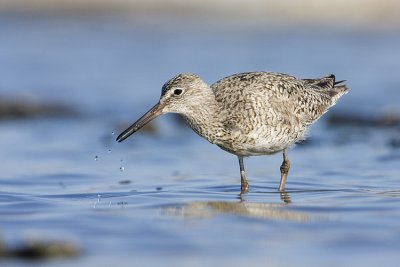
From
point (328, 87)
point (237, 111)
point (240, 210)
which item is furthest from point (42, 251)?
point (328, 87)

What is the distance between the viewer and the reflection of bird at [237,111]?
9664mm

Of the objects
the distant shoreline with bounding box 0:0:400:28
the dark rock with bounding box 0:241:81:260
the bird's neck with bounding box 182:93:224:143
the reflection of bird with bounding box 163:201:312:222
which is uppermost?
the distant shoreline with bounding box 0:0:400:28

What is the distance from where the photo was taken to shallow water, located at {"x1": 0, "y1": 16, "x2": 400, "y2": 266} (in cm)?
722

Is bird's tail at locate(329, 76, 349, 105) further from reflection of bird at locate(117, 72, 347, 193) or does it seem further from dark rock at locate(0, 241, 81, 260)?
dark rock at locate(0, 241, 81, 260)

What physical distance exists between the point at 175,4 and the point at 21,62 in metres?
10.0

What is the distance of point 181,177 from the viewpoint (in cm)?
1113

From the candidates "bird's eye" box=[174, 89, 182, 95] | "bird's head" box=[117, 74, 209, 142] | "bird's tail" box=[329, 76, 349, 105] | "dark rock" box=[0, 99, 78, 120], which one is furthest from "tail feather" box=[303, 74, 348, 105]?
"dark rock" box=[0, 99, 78, 120]

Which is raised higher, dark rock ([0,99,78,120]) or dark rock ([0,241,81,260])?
dark rock ([0,99,78,120])

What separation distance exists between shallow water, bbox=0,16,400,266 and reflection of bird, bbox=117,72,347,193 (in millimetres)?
602

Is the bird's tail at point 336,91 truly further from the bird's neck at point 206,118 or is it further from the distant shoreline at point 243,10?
the distant shoreline at point 243,10

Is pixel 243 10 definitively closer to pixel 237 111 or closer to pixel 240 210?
pixel 237 111

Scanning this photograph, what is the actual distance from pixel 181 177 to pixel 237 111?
5.63 ft

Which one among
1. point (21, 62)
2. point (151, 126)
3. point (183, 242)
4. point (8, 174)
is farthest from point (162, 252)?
point (21, 62)

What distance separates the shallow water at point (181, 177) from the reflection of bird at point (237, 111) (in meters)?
0.60
